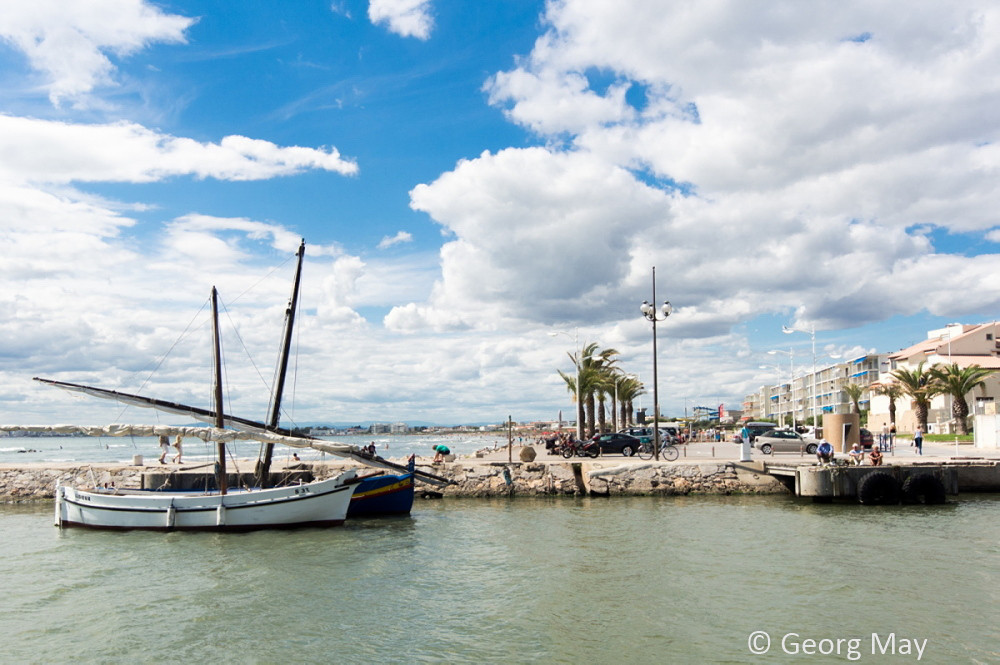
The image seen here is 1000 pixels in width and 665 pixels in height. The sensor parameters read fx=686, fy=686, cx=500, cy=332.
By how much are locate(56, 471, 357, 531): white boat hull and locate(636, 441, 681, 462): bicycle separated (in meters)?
16.1

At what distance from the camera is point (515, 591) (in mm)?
14336

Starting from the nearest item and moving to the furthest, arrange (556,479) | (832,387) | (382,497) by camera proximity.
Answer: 1. (382,497)
2. (556,479)
3. (832,387)

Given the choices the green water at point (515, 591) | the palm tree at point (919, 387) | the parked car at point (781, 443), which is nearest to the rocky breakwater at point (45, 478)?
the green water at point (515, 591)

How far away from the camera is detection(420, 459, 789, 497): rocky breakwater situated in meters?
28.9

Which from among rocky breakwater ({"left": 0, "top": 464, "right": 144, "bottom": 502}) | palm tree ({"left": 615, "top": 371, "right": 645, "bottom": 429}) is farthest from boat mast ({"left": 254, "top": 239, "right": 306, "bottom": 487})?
palm tree ({"left": 615, "top": 371, "right": 645, "bottom": 429})

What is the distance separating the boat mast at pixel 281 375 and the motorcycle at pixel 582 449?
56.8ft

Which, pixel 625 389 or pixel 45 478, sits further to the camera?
pixel 625 389

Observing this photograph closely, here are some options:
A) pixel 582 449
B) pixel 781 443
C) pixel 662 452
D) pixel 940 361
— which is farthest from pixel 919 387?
pixel 662 452

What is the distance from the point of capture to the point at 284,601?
45.6 feet

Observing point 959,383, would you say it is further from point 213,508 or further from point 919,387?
point 213,508

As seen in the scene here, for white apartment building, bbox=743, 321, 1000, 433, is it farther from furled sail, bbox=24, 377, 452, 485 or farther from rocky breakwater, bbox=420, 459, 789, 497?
furled sail, bbox=24, 377, 452, 485

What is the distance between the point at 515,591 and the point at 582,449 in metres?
25.2

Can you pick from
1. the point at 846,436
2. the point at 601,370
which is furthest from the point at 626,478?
the point at 601,370

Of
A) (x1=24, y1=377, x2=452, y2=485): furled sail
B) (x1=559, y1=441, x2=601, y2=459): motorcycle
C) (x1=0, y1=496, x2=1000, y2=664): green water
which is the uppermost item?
(x1=24, y1=377, x2=452, y2=485): furled sail
